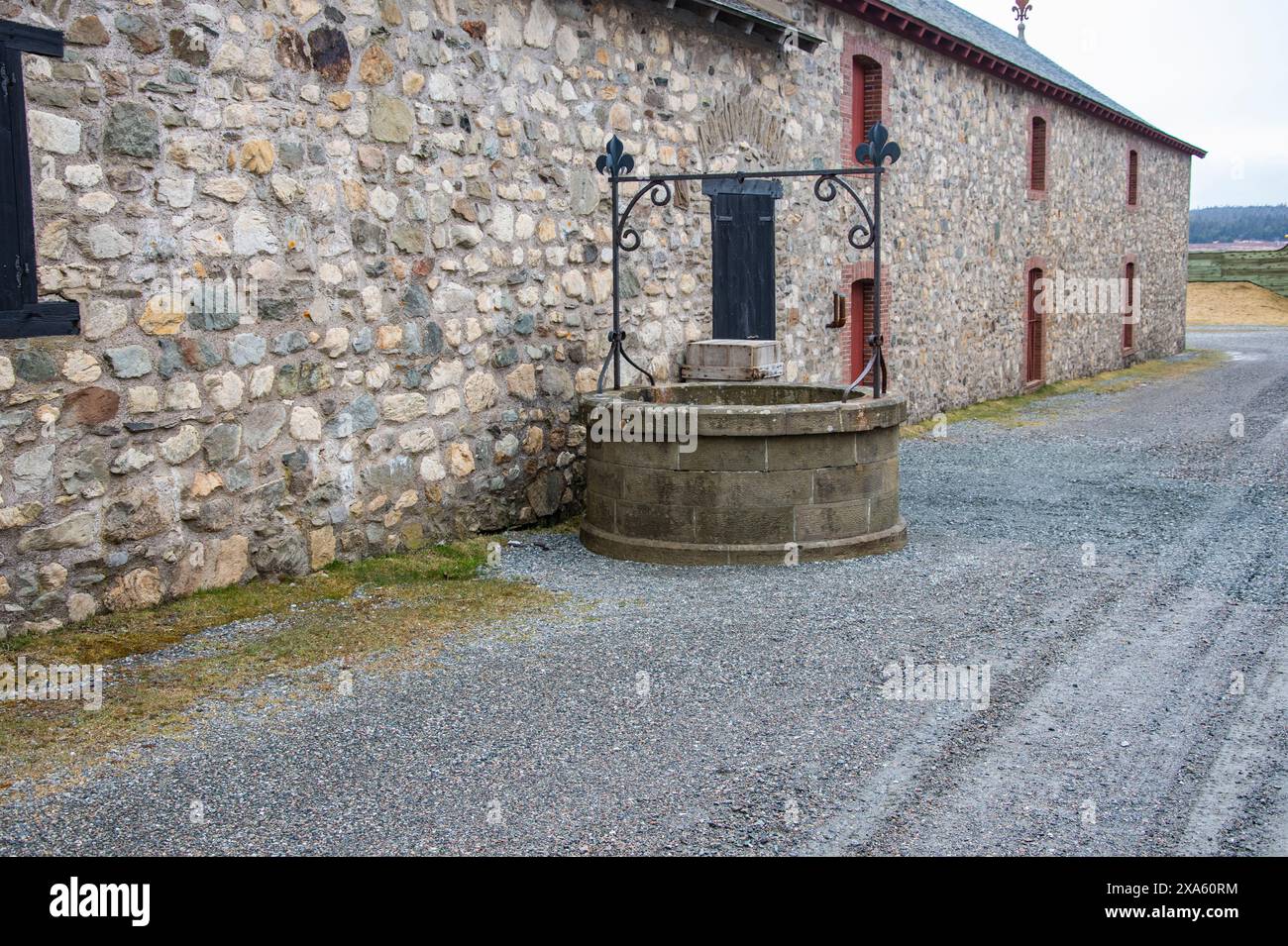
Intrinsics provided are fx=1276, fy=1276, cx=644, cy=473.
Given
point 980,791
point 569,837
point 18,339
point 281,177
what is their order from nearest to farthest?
point 569,837, point 980,791, point 18,339, point 281,177

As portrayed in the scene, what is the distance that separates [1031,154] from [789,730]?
17409mm

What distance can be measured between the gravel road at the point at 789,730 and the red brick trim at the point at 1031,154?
12.5 metres

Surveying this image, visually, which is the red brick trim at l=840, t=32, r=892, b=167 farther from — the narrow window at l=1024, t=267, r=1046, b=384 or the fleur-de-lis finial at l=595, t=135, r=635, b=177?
the narrow window at l=1024, t=267, r=1046, b=384

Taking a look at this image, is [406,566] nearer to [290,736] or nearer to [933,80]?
[290,736]

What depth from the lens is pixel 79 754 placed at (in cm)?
484

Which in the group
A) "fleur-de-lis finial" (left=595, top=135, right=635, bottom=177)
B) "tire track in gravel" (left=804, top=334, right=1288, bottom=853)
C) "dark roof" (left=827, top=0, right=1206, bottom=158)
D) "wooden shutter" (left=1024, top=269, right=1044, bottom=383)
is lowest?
"tire track in gravel" (left=804, top=334, right=1288, bottom=853)

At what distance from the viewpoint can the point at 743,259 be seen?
38.6ft

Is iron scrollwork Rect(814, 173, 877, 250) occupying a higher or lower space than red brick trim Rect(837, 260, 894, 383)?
higher

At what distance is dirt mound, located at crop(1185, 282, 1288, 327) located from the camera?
129 ft

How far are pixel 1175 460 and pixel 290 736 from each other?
33.1 ft

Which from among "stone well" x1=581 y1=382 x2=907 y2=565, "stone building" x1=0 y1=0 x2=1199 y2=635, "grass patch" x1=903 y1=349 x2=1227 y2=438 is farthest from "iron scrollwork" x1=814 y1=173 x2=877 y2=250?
"grass patch" x1=903 y1=349 x2=1227 y2=438

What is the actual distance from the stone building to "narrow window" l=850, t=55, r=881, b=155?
1452 millimetres

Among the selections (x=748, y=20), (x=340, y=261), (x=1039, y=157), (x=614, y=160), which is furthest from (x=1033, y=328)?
(x=340, y=261)
